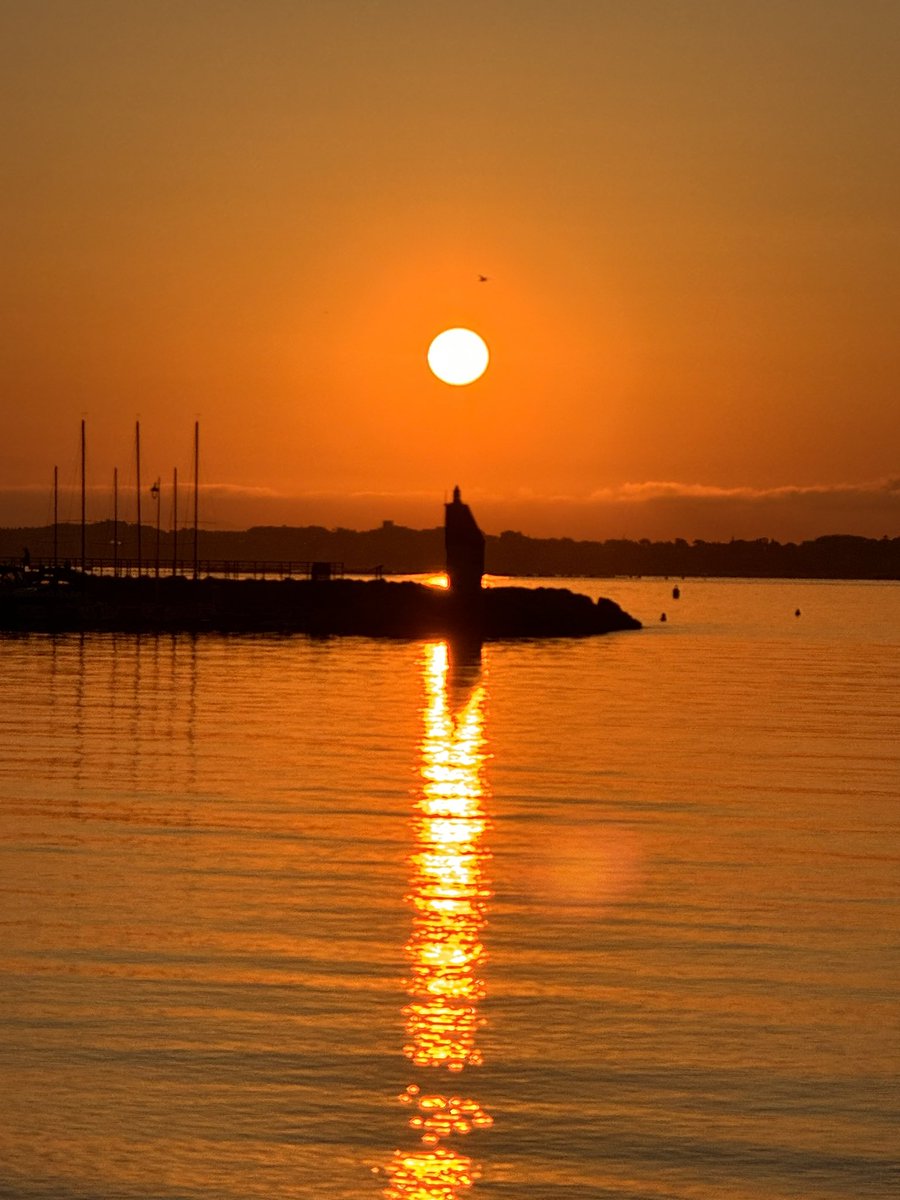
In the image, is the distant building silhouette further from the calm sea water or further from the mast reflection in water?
the mast reflection in water

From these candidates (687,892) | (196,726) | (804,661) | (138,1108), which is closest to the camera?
(138,1108)

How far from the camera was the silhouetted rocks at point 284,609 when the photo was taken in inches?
3765

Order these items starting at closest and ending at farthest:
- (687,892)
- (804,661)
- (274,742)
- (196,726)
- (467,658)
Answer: (687,892) < (274,742) < (196,726) < (467,658) < (804,661)

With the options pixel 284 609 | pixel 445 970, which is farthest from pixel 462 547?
pixel 445 970

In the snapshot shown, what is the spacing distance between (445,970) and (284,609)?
86.4 meters

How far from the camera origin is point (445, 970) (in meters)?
15.2

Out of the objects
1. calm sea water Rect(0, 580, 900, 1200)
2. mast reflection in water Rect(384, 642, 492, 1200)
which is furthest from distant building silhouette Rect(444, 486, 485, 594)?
mast reflection in water Rect(384, 642, 492, 1200)

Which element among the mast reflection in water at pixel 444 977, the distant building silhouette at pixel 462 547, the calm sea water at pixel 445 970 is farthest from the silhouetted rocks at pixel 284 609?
the mast reflection in water at pixel 444 977

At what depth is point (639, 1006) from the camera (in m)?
13.9

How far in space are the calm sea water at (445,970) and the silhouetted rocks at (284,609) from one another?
6025cm

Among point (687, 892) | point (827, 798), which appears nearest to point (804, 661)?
point (827, 798)

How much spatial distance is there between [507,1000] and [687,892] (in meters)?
5.49

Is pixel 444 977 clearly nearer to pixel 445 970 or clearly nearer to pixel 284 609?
pixel 445 970

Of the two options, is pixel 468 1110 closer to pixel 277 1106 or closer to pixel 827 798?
pixel 277 1106
